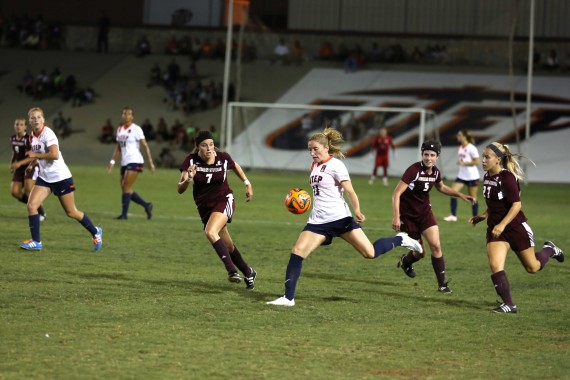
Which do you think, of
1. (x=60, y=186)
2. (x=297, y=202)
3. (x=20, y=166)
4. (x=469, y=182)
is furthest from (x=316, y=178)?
(x=469, y=182)

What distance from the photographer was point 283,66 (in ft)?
173

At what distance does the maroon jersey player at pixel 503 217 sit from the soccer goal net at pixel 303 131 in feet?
99.1

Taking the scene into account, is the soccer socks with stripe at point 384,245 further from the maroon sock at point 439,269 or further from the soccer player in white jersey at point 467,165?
the soccer player in white jersey at point 467,165

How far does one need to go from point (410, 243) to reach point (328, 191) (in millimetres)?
1609

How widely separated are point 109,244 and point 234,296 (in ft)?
17.9

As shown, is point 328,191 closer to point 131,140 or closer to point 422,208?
point 422,208

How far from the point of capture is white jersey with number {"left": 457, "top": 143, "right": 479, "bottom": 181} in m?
22.9

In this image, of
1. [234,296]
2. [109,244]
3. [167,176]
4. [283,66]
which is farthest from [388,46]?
[234,296]

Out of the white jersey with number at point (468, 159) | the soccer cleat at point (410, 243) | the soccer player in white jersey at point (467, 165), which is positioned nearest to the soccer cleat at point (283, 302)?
the soccer cleat at point (410, 243)

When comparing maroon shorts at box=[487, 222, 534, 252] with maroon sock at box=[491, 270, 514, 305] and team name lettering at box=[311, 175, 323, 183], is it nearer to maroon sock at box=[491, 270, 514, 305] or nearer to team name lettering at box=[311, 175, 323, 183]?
maroon sock at box=[491, 270, 514, 305]

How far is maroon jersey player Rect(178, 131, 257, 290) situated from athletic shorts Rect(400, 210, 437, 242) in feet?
6.86

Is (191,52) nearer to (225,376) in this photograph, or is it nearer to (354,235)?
(354,235)

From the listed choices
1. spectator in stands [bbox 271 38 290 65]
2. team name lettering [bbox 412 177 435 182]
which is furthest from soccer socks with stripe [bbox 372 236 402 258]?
spectator in stands [bbox 271 38 290 65]

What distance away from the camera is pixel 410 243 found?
41.1ft
